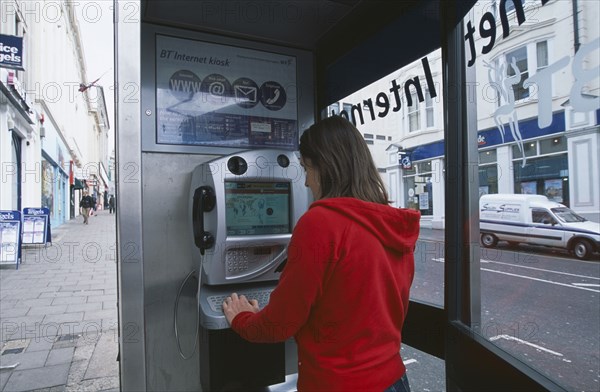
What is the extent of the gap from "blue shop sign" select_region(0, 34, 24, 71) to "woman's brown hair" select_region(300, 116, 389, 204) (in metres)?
7.65

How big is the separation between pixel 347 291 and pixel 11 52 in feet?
27.2

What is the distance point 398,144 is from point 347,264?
1700 mm

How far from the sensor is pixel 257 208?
5.78ft

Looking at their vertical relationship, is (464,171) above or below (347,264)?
above

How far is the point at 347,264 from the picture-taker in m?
0.96

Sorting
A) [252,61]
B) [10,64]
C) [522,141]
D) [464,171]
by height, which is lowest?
[464,171]

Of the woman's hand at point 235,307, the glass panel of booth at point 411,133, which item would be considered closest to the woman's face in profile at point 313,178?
the woman's hand at point 235,307

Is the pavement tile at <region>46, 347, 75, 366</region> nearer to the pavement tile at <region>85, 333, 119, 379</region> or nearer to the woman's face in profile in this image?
the pavement tile at <region>85, 333, 119, 379</region>

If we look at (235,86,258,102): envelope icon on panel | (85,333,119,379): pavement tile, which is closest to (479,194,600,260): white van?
(235,86,258,102): envelope icon on panel

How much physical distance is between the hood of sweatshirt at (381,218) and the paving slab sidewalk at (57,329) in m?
0.92

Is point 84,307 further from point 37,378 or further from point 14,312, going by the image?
point 37,378

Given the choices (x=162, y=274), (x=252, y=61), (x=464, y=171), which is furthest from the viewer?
(x=252, y=61)

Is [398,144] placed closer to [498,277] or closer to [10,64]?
[498,277]

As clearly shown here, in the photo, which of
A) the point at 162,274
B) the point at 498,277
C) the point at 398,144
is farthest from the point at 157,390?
the point at 498,277
